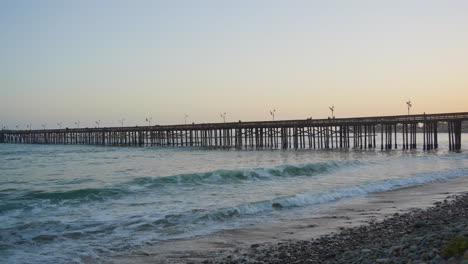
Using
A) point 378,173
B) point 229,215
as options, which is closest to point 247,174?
point 378,173

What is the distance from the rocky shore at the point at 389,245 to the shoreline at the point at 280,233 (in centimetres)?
10

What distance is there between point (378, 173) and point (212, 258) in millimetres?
16918

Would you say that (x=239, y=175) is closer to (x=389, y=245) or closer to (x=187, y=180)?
(x=187, y=180)

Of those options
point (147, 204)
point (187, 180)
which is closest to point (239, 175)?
point (187, 180)

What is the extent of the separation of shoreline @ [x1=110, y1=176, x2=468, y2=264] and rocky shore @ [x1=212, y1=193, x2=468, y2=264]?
103 mm

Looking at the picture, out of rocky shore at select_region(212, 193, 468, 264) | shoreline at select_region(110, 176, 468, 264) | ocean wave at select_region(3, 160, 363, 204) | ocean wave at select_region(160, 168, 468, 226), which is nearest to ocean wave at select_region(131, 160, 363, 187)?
ocean wave at select_region(3, 160, 363, 204)

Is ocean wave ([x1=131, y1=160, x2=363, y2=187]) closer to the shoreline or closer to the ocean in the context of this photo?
the ocean

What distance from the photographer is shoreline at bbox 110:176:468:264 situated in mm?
7484

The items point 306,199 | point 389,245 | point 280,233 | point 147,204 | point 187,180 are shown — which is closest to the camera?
point 389,245

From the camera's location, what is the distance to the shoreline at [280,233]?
7484 millimetres

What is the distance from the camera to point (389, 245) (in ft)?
21.6

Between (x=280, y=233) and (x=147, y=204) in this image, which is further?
(x=147, y=204)

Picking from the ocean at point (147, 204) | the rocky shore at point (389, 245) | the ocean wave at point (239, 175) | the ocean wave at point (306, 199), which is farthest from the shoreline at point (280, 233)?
the ocean wave at point (239, 175)

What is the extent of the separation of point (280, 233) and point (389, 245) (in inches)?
116
